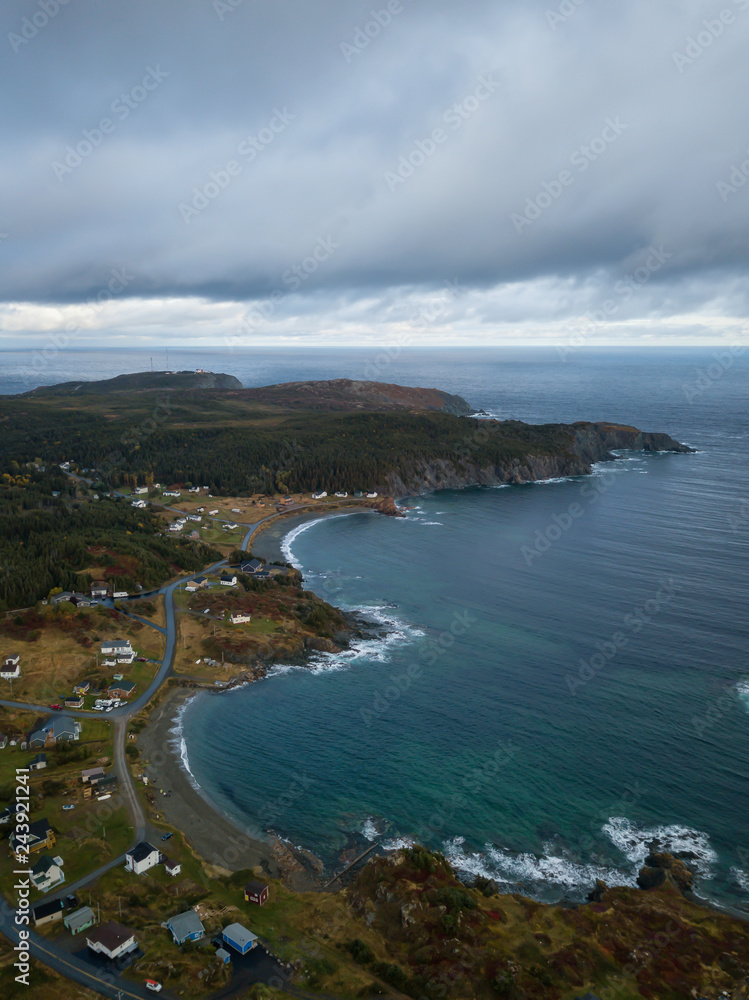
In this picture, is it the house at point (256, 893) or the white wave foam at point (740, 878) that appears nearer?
the house at point (256, 893)

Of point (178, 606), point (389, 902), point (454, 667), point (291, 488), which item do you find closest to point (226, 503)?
point (291, 488)

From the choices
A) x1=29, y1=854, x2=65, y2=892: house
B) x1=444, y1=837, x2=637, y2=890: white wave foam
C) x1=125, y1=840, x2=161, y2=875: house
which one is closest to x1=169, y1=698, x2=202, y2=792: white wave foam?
x1=125, y1=840, x2=161, y2=875: house

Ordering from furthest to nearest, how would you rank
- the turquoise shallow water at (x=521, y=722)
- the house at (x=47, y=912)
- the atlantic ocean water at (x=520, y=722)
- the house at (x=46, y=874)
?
the turquoise shallow water at (x=521, y=722), the atlantic ocean water at (x=520, y=722), the house at (x=46, y=874), the house at (x=47, y=912)

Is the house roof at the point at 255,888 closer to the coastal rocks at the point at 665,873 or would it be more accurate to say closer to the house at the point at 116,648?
the coastal rocks at the point at 665,873

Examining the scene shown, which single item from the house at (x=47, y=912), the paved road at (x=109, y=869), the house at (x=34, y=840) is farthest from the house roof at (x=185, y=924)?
the house at (x=34, y=840)

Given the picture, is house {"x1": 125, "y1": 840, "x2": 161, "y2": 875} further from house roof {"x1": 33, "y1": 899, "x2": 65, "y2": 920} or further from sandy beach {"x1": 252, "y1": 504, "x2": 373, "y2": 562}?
sandy beach {"x1": 252, "y1": 504, "x2": 373, "y2": 562}

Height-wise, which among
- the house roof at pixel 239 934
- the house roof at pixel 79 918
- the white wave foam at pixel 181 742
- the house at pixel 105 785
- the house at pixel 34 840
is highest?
the house at pixel 34 840

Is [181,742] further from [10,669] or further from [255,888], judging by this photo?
[10,669]

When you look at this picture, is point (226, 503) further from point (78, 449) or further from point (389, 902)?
point (389, 902)
